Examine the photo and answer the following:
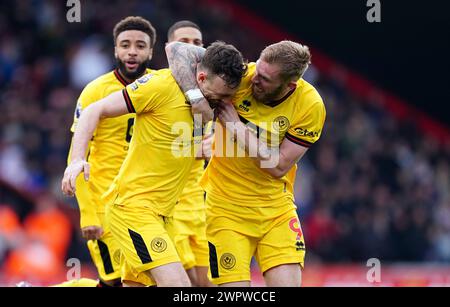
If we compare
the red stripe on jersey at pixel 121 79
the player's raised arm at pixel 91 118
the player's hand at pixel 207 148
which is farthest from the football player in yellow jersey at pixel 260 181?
the red stripe on jersey at pixel 121 79

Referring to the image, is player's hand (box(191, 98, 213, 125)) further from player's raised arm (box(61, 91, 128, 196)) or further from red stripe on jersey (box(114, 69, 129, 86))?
red stripe on jersey (box(114, 69, 129, 86))

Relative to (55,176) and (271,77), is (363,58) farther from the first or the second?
(271,77)

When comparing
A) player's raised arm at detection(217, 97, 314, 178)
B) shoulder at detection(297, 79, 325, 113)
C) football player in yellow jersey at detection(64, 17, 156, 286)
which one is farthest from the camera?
football player in yellow jersey at detection(64, 17, 156, 286)

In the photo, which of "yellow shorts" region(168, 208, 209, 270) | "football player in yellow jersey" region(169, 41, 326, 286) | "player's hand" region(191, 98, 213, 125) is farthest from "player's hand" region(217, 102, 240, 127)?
"yellow shorts" region(168, 208, 209, 270)

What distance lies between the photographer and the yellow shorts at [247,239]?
7.04 m

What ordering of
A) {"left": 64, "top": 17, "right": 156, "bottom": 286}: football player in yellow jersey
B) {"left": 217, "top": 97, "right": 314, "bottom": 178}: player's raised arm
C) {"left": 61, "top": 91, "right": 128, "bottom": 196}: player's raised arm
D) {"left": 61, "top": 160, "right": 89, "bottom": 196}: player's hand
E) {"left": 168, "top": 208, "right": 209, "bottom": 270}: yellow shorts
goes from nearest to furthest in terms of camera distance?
{"left": 61, "top": 160, "right": 89, "bottom": 196}: player's hand, {"left": 61, "top": 91, "right": 128, "bottom": 196}: player's raised arm, {"left": 217, "top": 97, "right": 314, "bottom": 178}: player's raised arm, {"left": 64, "top": 17, "right": 156, "bottom": 286}: football player in yellow jersey, {"left": 168, "top": 208, "right": 209, "bottom": 270}: yellow shorts

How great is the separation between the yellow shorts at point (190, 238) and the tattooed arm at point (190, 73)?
1.83m

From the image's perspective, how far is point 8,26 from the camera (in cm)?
1686

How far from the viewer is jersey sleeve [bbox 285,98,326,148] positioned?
23.2ft

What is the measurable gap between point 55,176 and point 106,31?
12.1 feet

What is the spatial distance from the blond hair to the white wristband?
0.51 metres

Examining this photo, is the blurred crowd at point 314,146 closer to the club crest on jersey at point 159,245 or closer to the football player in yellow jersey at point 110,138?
the football player in yellow jersey at point 110,138
